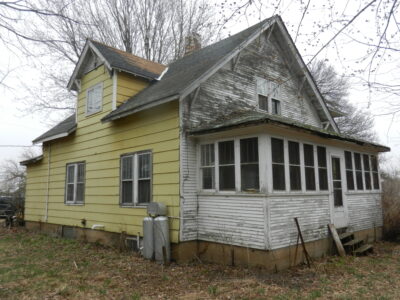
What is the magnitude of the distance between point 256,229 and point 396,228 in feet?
23.5

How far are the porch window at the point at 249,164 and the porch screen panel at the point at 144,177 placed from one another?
2.82 m

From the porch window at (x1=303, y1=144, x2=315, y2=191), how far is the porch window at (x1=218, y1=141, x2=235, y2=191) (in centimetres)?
208

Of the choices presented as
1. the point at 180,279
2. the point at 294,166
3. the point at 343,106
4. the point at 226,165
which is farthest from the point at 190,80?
the point at 343,106

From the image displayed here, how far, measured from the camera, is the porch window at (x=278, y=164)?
7.35 m

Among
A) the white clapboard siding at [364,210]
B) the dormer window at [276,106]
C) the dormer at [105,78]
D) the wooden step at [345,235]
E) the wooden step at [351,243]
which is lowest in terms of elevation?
the wooden step at [351,243]

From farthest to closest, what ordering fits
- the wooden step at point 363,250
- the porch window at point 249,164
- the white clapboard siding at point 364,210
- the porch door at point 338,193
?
the white clapboard siding at point 364,210, the porch door at point 338,193, the wooden step at point 363,250, the porch window at point 249,164

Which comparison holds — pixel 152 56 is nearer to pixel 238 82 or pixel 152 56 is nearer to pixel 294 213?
pixel 238 82

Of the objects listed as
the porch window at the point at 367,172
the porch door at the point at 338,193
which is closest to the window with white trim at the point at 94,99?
the porch door at the point at 338,193

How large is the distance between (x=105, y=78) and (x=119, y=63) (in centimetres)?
85

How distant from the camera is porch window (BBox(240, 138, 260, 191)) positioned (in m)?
7.34

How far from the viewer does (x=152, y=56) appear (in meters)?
23.4

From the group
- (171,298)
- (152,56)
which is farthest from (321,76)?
(171,298)

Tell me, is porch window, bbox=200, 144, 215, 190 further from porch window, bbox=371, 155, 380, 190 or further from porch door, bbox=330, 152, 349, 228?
porch window, bbox=371, 155, 380, 190

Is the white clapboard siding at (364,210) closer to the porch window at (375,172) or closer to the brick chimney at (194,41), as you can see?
the porch window at (375,172)
